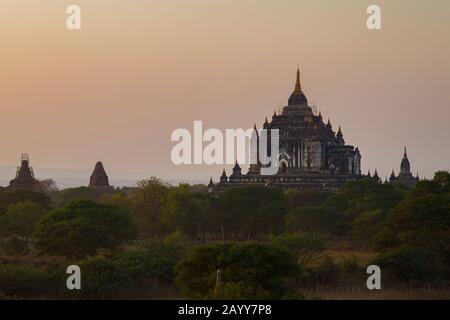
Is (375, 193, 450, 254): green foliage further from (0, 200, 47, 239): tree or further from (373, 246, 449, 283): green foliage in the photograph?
(0, 200, 47, 239): tree

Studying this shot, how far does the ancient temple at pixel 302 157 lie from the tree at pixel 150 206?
133 feet

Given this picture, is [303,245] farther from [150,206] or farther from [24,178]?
[24,178]

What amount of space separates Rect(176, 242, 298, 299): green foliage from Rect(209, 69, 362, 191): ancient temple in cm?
9024

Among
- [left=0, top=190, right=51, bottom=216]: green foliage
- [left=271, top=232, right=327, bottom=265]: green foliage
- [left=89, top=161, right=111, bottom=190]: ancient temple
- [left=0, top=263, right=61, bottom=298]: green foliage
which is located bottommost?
[left=0, top=263, right=61, bottom=298]: green foliage

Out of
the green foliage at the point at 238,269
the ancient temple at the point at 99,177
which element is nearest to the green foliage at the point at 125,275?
the green foliage at the point at 238,269

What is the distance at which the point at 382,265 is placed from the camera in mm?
71875

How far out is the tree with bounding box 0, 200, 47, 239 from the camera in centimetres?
9844

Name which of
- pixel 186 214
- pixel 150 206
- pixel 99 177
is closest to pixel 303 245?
pixel 186 214

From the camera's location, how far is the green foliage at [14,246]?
287 feet

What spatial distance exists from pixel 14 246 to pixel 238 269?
32311mm

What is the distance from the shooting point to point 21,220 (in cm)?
9962

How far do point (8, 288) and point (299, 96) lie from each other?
102m

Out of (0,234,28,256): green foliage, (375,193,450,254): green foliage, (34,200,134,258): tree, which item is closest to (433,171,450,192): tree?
(375,193,450,254): green foliage
